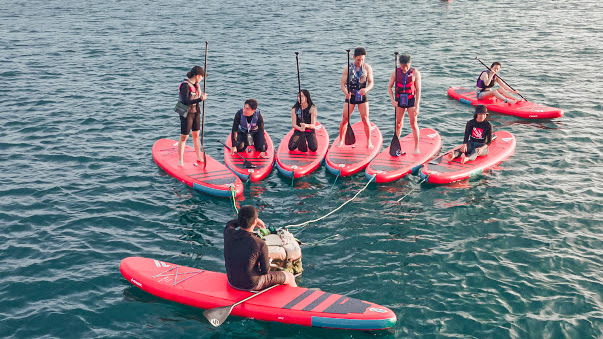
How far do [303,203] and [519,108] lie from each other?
1016cm

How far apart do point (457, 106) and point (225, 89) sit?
31.4 ft

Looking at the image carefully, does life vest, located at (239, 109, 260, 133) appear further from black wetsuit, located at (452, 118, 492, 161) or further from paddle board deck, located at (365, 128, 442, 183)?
black wetsuit, located at (452, 118, 492, 161)

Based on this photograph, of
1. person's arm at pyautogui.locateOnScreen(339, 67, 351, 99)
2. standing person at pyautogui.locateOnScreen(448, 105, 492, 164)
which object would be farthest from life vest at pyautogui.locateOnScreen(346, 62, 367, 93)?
standing person at pyautogui.locateOnScreen(448, 105, 492, 164)

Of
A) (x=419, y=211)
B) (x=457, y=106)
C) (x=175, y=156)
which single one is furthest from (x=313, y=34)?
(x=419, y=211)

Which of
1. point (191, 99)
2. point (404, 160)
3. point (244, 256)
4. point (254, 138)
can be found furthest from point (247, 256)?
point (404, 160)

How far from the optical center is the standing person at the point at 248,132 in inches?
629

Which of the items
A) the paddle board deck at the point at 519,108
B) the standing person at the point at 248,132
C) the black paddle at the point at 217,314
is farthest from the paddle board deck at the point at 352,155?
the black paddle at the point at 217,314

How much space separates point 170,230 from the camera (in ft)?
43.5

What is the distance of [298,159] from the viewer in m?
16.1

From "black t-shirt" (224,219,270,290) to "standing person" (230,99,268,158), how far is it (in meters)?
6.49

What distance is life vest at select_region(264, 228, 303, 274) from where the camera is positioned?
1084 centimetres

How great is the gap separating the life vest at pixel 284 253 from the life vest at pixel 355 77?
5.97 m

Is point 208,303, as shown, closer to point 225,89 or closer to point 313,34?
point 225,89

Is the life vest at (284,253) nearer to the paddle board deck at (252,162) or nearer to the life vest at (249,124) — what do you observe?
the paddle board deck at (252,162)
